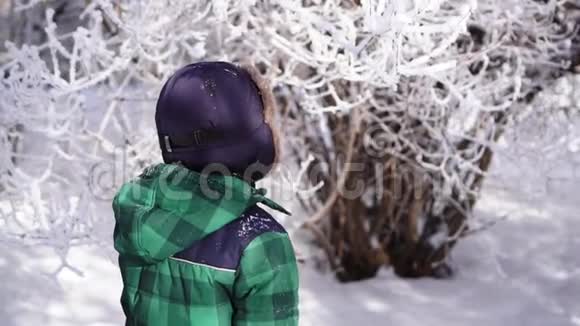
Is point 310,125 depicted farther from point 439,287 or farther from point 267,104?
point 267,104

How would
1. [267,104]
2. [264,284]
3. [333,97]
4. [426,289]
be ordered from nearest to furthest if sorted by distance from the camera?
[264,284]
[267,104]
[333,97]
[426,289]

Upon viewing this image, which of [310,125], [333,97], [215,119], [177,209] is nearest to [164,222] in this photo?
[177,209]

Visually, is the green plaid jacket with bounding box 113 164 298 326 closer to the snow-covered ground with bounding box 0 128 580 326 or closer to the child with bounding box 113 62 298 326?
the child with bounding box 113 62 298 326

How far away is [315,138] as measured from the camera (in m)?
4.27

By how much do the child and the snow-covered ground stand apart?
1833 mm

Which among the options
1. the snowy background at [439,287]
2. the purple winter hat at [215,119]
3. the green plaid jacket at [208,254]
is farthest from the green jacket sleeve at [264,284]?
the snowy background at [439,287]

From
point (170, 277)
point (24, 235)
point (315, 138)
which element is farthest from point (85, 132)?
point (170, 277)

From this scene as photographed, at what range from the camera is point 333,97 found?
3.55 m

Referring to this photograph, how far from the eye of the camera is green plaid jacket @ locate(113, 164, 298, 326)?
1.27 m

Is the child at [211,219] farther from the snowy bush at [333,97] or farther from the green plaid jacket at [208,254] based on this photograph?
the snowy bush at [333,97]

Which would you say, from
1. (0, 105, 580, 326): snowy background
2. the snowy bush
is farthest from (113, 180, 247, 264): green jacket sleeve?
(0, 105, 580, 326): snowy background

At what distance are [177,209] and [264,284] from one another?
0.23 meters

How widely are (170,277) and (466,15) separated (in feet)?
3.82

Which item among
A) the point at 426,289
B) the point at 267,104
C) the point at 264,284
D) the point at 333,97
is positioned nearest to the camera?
the point at 264,284
